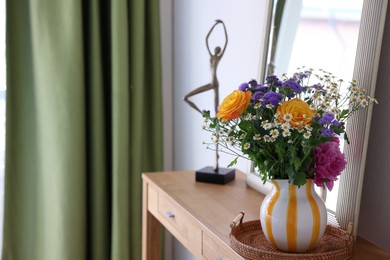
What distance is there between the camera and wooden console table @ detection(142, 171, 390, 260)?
4.25 feet

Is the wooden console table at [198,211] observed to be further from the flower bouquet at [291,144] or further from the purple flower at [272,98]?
the purple flower at [272,98]

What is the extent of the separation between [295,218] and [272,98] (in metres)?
0.26

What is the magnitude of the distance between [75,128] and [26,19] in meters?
0.54

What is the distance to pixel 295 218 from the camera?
114 centimetres

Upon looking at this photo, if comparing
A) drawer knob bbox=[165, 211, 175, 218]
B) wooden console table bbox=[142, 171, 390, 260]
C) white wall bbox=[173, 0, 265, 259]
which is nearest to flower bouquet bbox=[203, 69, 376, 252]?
wooden console table bbox=[142, 171, 390, 260]

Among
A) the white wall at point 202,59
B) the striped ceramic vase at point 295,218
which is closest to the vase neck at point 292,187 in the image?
the striped ceramic vase at point 295,218

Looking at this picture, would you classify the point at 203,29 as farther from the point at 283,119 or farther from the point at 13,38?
the point at 283,119

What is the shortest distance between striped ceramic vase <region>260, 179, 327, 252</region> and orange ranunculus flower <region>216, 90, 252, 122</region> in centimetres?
18

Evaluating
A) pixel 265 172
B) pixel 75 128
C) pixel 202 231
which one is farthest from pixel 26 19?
pixel 265 172

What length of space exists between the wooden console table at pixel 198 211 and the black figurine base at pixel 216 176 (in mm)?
18

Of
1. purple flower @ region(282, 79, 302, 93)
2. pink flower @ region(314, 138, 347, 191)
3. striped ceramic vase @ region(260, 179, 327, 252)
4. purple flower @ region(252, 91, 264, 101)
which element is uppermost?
purple flower @ region(282, 79, 302, 93)

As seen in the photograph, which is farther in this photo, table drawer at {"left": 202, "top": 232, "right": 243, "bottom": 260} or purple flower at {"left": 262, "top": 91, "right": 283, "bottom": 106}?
table drawer at {"left": 202, "top": 232, "right": 243, "bottom": 260}

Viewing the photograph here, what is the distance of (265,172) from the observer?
3.78 ft

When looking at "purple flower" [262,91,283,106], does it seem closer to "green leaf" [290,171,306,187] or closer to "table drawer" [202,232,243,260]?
"green leaf" [290,171,306,187]
